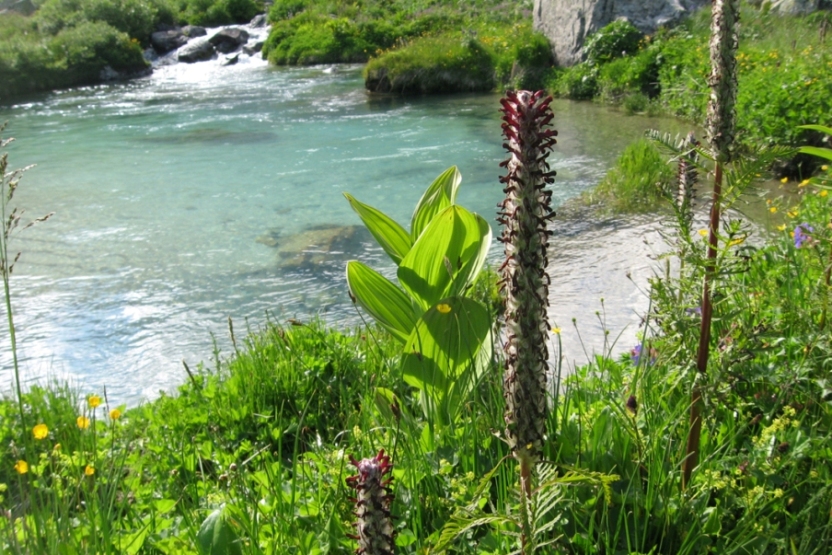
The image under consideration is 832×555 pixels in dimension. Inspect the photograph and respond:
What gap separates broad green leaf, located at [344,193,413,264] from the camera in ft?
11.0

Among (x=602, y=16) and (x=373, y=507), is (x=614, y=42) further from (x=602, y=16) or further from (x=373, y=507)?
(x=373, y=507)

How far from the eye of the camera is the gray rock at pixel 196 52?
94.9ft

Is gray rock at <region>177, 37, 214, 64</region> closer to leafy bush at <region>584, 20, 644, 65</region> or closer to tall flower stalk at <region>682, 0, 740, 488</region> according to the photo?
leafy bush at <region>584, 20, 644, 65</region>

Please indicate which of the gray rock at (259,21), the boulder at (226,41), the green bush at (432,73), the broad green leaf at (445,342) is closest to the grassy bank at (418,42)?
the green bush at (432,73)

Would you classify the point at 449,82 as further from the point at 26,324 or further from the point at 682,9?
the point at 26,324

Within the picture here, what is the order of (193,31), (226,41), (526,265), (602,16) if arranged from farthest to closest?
(193,31) → (226,41) → (602,16) → (526,265)

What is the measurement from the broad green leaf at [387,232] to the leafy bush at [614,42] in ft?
47.3

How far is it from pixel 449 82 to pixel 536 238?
58.8 feet

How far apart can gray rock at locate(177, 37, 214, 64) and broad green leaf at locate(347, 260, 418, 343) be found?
2837 cm

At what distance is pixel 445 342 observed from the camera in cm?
286

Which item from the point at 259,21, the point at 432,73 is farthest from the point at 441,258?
the point at 259,21

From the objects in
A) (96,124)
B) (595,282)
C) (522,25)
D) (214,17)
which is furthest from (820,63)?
(214,17)

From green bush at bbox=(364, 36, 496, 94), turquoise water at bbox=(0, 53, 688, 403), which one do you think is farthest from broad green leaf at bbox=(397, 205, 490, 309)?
green bush at bbox=(364, 36, 496, 94)

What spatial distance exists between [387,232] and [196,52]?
28552 mm
